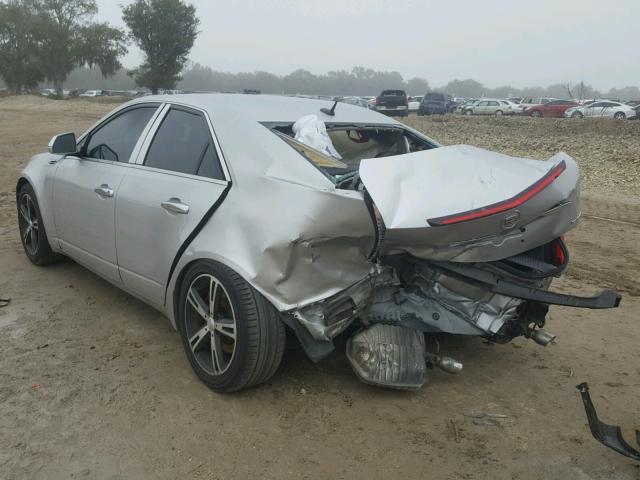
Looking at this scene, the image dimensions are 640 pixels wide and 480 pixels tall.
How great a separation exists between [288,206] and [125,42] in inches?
2351

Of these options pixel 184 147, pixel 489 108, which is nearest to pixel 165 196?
pixel 184 147

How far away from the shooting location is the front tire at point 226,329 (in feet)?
9.67

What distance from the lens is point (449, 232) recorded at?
2.80m

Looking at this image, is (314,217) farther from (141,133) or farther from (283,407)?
(141,133)

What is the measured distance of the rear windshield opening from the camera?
3.32 m

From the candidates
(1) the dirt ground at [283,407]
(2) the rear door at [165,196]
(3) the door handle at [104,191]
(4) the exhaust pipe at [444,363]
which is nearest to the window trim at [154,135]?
(2) the rear door at [165,196]

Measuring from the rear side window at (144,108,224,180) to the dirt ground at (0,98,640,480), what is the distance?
1170mm

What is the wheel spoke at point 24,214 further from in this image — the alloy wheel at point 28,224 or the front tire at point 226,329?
the front tire at point 226,329

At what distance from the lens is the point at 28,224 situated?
523 centimetres

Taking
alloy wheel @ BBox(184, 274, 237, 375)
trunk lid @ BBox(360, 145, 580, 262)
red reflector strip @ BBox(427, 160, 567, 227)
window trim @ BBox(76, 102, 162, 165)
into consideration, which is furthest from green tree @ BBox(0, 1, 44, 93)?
red reflector strip @ BBox(427, 160, 567, 227)

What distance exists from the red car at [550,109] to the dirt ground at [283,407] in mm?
36119

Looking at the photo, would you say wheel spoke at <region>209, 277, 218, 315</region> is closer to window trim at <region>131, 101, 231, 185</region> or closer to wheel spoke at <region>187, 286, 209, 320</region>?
wheel spoke at <region>187, 286, 209, 320</region>

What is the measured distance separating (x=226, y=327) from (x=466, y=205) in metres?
1.37

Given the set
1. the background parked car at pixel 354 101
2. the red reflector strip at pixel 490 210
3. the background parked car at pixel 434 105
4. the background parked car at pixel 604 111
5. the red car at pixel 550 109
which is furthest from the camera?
the background parked car at pixel 434 105
